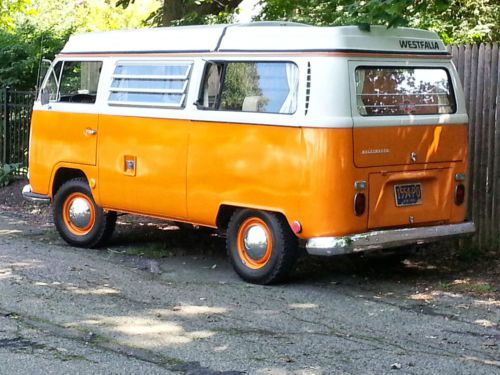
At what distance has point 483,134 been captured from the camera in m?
10.0

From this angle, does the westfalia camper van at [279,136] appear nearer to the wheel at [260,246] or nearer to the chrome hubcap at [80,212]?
the wheel at [260,246]

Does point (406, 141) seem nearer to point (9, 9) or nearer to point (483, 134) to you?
point (483, 134)

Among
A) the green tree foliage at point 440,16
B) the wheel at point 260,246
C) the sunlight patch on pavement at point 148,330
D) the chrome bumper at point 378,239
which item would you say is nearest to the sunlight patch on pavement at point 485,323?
the chrome bumper at point 378,239

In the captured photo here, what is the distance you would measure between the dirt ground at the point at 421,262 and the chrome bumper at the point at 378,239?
1.56ft

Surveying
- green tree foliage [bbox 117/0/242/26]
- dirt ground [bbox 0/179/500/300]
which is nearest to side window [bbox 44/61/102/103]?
dirt ground [bbox 0/179/500/300]

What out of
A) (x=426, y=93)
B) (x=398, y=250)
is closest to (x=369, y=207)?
(x=398, y=250)

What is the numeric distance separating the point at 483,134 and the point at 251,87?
2.90 meters

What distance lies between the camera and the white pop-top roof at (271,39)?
26.8 ft

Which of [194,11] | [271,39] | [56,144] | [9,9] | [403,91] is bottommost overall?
[56,144]

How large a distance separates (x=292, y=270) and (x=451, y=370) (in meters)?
3.08

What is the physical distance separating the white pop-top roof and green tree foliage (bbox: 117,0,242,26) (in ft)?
17.6

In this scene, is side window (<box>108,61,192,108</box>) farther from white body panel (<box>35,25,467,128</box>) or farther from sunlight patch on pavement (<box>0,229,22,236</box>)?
sunlight patch on pavement (<box>0,229,22,236</box>)

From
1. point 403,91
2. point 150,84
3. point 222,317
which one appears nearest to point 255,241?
point 222,317

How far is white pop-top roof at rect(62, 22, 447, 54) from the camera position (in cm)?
816
